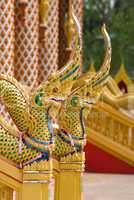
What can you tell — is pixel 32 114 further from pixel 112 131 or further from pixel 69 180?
pixel 112 131

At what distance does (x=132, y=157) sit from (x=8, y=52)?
3.01 m

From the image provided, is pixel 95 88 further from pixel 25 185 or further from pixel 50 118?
pixel 25 185

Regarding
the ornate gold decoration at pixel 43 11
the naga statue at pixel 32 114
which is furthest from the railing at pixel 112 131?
the naga statue at pixel 32 114

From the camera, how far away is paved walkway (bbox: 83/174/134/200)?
24.6 feet

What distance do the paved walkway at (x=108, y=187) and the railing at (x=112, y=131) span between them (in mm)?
475

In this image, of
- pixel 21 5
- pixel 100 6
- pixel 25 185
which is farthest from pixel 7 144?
pixel 100 6

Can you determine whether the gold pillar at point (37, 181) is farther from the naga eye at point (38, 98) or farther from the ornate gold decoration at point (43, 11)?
the ornate gold decoration at point (43, 11)

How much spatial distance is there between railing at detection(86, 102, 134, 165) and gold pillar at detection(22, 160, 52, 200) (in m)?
5.13

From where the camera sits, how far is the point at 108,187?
329 inches

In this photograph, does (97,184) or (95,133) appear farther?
(95,133)

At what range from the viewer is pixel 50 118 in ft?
16.5

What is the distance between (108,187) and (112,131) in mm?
1934

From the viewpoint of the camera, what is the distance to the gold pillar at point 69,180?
219 inches

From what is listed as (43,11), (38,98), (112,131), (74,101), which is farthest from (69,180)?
(43,11)
